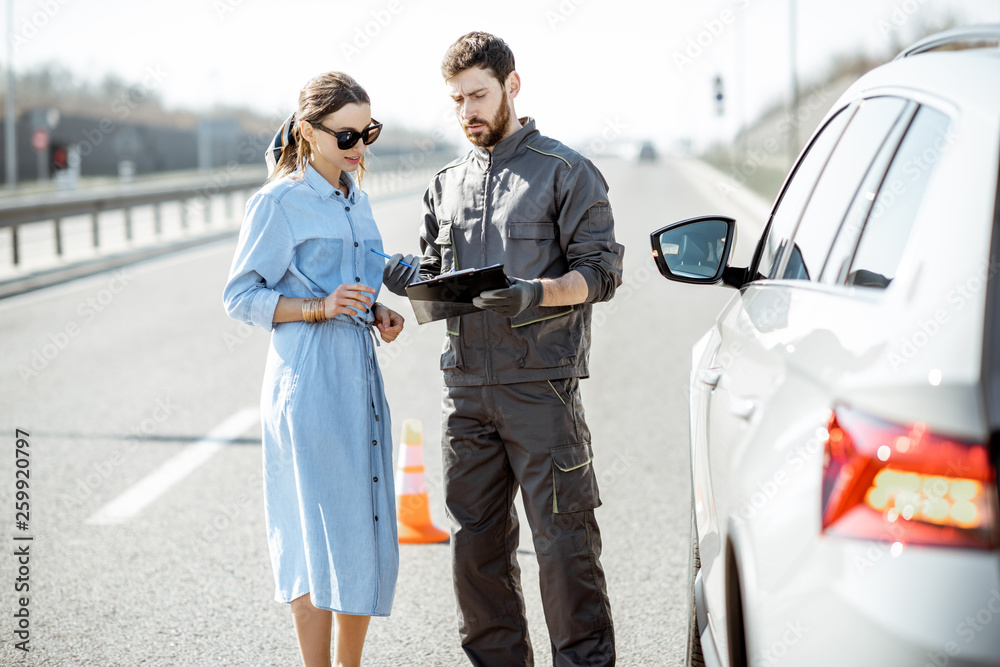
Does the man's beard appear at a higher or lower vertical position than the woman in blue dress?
higher

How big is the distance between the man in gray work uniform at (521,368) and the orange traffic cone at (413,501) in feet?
5.32

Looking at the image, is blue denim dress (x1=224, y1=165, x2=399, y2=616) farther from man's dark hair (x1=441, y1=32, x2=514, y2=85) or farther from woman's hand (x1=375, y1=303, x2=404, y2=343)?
man's dark hair (x1=441, y1=32, x2=514, y2=85)

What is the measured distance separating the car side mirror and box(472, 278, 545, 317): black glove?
436 millimetres

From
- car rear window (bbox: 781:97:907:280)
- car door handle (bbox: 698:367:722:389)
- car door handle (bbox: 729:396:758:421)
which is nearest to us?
car door handle (bbox: 729:396:758:421)

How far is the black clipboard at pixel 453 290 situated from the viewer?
2803 millimetres

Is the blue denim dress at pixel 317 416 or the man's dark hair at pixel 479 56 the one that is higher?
the man's dark hair at pixel 479 56

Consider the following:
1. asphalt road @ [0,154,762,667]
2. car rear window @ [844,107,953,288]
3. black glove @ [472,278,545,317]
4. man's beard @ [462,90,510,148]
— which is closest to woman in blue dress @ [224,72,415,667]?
man's beard @ [462,90,510,148]

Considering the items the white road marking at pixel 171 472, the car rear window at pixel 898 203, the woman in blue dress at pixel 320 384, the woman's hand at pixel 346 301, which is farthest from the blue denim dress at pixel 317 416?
the white road marking at pixel 171 472

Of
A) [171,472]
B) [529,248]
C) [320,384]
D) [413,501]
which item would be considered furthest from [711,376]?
[171,472]

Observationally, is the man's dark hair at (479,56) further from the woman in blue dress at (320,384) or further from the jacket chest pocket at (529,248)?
the jacket chest pocket at (529,248)

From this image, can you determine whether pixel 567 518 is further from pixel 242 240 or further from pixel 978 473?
pixel 978 473

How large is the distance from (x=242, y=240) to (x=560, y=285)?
1011 millimetres

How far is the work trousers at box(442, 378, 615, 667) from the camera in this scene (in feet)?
10.4

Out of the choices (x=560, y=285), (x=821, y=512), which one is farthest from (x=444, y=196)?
(x=821, y=512)
